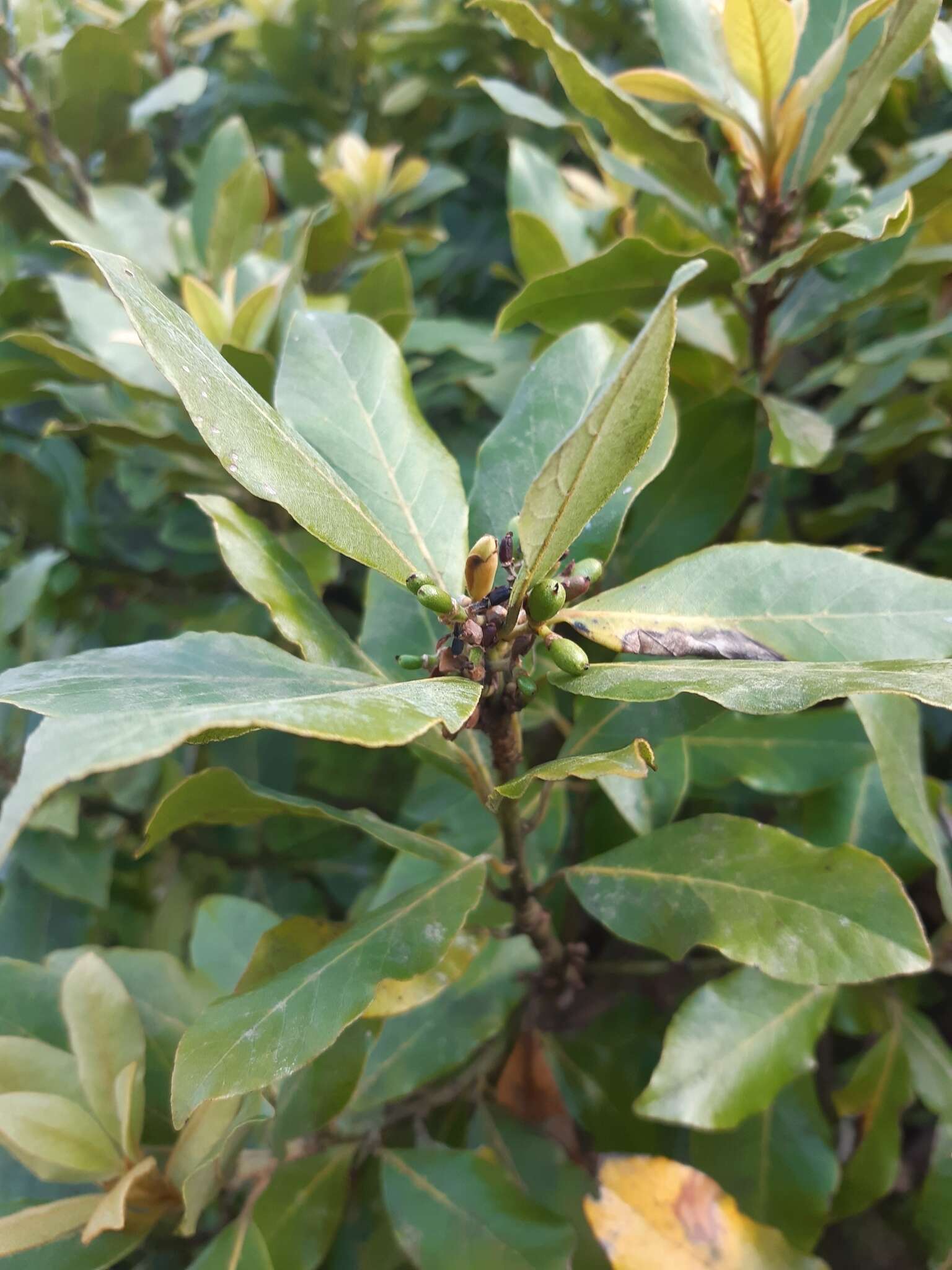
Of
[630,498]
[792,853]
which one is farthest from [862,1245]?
[630,498]

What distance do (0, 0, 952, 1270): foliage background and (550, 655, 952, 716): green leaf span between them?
0.15 metres

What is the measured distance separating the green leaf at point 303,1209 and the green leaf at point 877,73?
1259 mm

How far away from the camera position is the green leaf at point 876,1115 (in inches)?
41.8

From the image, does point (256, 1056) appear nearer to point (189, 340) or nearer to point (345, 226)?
Result: point (189, 340)

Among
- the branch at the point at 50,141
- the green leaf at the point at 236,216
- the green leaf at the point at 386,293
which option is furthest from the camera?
the branch at the point at 50,141

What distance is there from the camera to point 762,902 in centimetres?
74

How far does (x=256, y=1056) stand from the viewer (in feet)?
2.10

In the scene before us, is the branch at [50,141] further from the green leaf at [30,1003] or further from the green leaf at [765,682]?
the green leaf at [765,682]

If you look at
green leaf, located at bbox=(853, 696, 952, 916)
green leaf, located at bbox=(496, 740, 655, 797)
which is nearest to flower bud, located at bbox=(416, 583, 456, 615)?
green leaf, located at bbox=(496, 740, 655, 797)

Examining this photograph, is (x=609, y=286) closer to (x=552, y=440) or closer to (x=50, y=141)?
(x=552, y=440)

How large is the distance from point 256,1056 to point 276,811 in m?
0.20

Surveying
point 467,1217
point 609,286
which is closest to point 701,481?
point 609,286

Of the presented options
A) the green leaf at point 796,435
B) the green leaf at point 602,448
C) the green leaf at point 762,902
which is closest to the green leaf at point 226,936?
the green leaf at point 762,902

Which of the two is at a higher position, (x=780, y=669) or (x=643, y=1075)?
(x=780, y=669)
